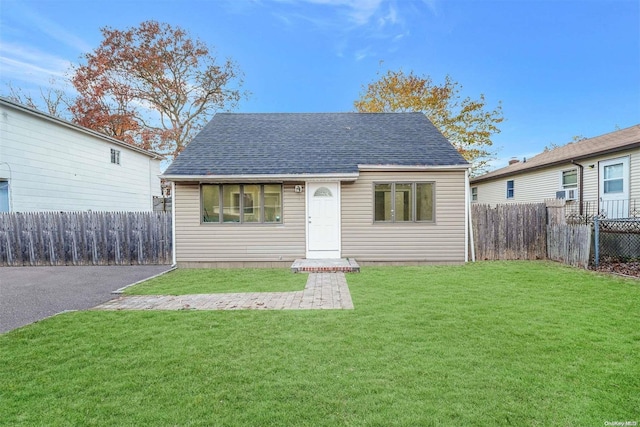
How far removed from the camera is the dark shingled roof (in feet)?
29.4

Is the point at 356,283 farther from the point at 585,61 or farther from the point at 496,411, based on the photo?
the point at 585,61

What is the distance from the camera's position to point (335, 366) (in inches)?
116

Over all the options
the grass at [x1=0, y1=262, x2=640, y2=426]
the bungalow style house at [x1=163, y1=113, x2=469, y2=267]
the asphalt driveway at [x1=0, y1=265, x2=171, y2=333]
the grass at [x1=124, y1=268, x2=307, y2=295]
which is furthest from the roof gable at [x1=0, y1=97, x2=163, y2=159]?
the grass at [x1=0, y1=262, x2=640, y2=426]

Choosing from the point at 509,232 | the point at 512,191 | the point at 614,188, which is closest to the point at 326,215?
the point at 509,232

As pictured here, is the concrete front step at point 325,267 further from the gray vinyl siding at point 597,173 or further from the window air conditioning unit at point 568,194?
the window air conditioning unit at point 568,194

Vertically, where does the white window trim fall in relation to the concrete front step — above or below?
above

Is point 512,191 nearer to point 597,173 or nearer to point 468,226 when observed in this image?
point 597,173

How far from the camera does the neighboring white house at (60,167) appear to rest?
10.3 metres

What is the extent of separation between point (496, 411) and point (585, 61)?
907 inches

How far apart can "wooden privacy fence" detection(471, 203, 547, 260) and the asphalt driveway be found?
377 inches

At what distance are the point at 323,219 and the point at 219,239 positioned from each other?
307cm


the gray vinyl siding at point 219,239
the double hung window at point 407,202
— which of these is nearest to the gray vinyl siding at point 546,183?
the double hung window at point 407,202

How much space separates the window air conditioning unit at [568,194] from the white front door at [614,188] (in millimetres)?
1263

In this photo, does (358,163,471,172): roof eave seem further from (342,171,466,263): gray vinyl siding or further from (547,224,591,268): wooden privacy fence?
(547,224,591,268): wooden privacy fence
